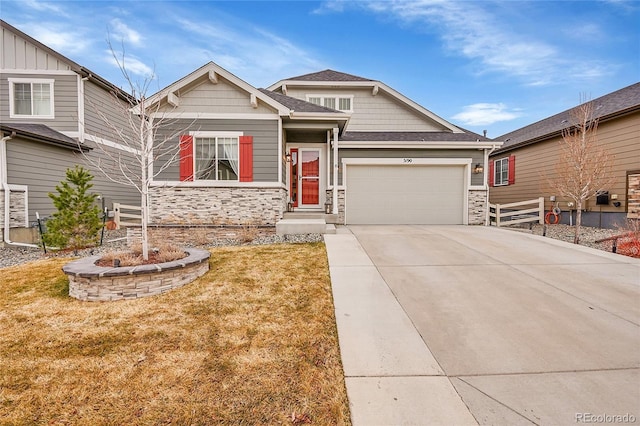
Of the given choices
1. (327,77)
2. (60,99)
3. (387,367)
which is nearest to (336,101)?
(327,77)

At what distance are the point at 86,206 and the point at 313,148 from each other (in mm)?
7217

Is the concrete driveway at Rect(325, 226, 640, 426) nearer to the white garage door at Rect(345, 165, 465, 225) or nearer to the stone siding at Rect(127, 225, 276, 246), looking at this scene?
the stone siding at Rect(127, 225, 276, 246)

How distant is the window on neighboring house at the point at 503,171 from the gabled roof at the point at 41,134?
1819 centimetres

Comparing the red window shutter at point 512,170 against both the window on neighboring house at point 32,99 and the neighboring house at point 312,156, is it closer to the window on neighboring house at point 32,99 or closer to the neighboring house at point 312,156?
the neighboring house at point 312,156

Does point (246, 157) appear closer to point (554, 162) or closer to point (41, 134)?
point (41, 134)

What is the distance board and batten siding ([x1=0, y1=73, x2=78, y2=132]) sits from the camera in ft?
35.7

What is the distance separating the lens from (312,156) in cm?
1114

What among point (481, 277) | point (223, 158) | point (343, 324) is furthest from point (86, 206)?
point (481, 277)

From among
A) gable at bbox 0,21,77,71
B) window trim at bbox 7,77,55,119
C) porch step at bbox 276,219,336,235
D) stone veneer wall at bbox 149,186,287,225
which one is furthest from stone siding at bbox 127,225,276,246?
gable at bbox 0,21,77,71

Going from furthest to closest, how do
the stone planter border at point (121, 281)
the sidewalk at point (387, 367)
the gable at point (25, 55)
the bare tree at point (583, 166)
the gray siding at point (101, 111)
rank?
the gray siding at point (101, 111)
the gable at point (25, 55)
the bare tree at point (583, 166)
the stone planter border at point (121, 281)
the sidewalk at point (387, 367)

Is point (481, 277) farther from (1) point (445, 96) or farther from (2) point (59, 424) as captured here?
(1) point (445, 96)

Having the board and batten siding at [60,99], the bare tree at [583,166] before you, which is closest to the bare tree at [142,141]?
the board and batten siding at [60,99]

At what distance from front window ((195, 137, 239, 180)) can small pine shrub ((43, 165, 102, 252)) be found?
2788mm

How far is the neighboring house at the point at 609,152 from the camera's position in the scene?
9.70 meters
